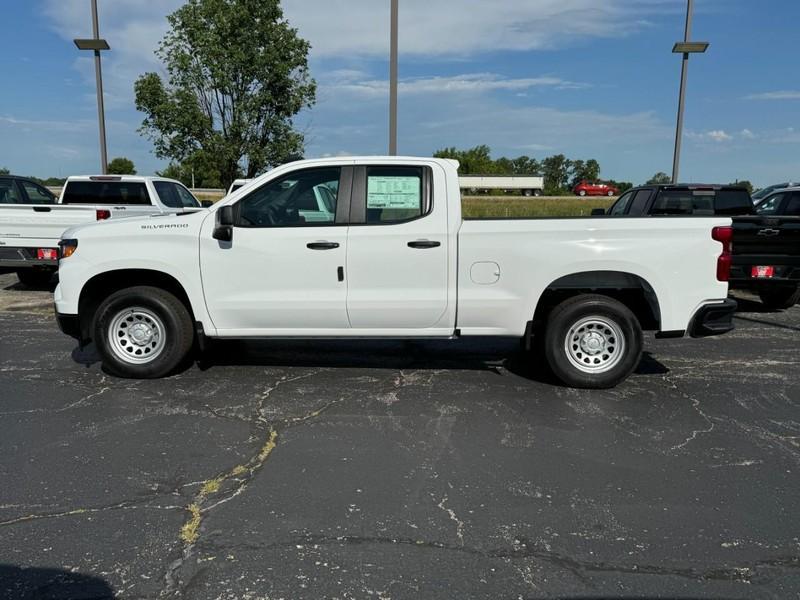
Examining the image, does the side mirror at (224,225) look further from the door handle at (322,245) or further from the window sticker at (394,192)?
the window sticker at (394,192)

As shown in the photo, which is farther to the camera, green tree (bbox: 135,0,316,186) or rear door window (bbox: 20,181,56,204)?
green tree (bbox: 135,0,316,186)

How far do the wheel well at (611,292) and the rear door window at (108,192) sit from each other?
27.7ft

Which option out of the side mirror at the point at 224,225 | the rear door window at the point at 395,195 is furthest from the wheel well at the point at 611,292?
the side mirror at the point at 224,225

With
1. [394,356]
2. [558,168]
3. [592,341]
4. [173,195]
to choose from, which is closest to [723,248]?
[592,341]

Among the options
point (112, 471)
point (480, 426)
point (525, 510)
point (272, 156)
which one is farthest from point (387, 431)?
point (272, 156)

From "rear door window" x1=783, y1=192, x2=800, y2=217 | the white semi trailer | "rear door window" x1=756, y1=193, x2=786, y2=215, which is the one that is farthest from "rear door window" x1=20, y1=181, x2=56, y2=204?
the white semi trailer

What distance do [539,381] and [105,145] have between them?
13725mm

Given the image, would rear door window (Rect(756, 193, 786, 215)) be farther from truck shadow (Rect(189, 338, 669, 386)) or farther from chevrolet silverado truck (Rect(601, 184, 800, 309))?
truck shadow (Rect(189, 338, 669, 386))

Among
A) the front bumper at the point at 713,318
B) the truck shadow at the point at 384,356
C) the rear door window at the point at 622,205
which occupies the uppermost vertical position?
the rear door window at the point at 622,205

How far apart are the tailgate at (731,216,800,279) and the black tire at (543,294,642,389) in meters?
4.34

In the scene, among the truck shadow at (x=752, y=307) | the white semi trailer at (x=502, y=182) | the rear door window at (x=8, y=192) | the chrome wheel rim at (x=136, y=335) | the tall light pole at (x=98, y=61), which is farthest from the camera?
the white semi trailer at (x=502, y=182)

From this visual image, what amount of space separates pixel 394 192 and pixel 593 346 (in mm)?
2259

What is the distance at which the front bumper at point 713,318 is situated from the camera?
5.54 meters

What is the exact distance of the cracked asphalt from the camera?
295 cm
